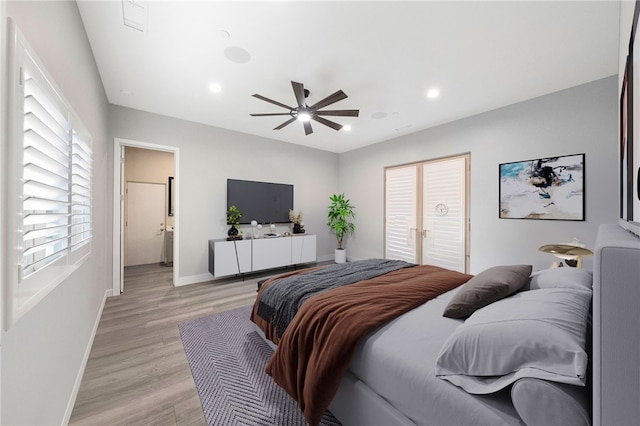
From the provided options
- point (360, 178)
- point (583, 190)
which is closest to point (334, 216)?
point (360, 178)

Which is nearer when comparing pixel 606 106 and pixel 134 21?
pixel 134 21

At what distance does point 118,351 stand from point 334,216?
428 cm

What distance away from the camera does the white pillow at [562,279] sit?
4.56 ft

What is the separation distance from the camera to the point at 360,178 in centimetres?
571

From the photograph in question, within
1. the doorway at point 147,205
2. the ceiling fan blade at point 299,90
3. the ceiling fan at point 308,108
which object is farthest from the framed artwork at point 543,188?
the doorway at point 147,205

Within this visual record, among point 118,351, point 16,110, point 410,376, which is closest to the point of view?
point 16,110

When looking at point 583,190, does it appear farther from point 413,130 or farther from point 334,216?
point 334,216

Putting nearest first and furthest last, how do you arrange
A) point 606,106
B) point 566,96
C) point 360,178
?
point 606,106, point 566,96, point 360,178

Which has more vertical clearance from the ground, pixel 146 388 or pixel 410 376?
pixel 410 376

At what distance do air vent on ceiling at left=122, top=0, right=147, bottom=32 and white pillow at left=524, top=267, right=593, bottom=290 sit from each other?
329 centimetres

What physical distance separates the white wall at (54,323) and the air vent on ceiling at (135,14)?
302 mm

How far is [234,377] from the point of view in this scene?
188 cm

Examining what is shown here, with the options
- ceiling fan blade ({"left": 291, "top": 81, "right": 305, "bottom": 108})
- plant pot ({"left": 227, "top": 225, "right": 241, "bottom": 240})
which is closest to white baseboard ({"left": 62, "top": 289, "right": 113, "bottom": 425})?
plant pot ({"left": 227, "top": 225, "right": 241, "bottom": 240})

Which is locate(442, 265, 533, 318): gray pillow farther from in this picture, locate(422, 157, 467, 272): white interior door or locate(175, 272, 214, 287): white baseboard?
locate(175, 272, 214, 287): white baseboard
